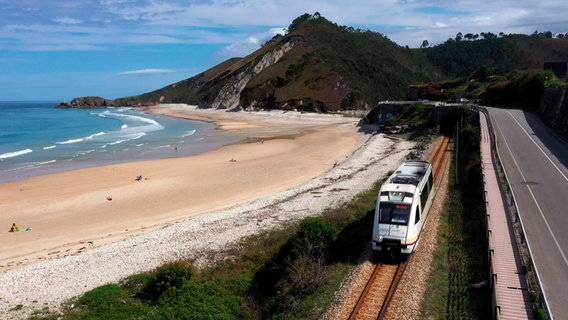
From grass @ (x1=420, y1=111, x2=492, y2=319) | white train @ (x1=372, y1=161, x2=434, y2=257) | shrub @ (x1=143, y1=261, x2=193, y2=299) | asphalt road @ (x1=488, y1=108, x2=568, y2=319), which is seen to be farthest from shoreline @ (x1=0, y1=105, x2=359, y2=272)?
asphalt road @ (x1=488, y1=108, x2=568, y2=319)

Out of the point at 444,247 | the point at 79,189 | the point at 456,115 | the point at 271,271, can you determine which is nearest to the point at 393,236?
the point at 444,247

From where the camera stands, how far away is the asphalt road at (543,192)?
38.3ft

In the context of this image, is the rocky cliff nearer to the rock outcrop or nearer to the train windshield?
the train windshield

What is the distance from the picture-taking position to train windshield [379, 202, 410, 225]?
47.6 ft

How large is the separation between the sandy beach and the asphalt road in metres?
8.57

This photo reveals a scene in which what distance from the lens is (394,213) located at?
14656 millimetres

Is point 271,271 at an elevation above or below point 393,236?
below

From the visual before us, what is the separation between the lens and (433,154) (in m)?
32.8

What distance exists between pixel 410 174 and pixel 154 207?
58.9 ft

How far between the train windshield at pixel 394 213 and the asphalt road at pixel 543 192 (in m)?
3.91

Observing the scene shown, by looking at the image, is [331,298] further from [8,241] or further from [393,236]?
[8,241]

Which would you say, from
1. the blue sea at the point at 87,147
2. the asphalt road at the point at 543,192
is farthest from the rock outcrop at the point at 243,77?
the asphalt road at the point at 543,192

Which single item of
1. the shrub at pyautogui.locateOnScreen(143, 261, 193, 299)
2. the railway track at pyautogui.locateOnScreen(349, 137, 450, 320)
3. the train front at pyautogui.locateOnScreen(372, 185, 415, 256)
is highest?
the train front at pyautogui.locateOnScreen(372, 185, 415, 256)

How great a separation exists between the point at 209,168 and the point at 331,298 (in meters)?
29.6
